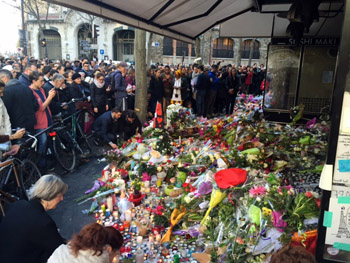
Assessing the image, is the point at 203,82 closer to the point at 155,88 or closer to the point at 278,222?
the point at 155,88

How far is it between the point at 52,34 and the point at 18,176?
40.7 metres

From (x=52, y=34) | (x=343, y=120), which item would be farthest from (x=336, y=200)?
(x=52, y=34)

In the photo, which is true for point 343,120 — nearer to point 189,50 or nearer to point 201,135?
point 201,135

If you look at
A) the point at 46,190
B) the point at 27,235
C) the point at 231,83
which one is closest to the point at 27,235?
the point at 27,235

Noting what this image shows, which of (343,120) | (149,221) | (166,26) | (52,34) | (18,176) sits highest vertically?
(52,34)

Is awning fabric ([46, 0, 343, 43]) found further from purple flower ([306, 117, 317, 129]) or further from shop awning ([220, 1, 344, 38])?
purple flower ([306, 117, 317, 129])

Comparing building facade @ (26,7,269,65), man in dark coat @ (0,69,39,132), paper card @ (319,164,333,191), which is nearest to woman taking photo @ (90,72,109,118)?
man in dark coat @ (0,69,39,132)

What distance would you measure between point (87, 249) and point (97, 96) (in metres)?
6.33

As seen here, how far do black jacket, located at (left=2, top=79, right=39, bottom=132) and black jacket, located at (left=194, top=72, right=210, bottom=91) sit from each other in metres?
6.31

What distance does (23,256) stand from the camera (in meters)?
2.45

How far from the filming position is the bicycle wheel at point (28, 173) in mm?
4594

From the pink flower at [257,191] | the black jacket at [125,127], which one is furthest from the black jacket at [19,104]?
the pink flower at [257,191]

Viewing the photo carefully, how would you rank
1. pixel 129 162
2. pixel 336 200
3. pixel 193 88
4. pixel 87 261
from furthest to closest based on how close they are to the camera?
pixel 193 88
pixel 129 162
pixel 336 200
pixel 87 261

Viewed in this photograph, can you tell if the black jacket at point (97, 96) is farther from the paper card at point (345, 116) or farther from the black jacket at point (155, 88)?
the paper card at point (345, 116)
